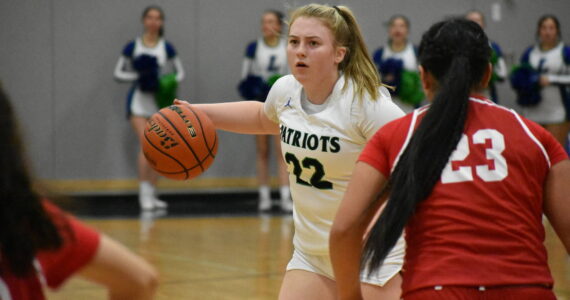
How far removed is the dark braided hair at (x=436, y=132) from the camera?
211cm

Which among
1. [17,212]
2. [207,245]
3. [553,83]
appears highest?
[17,212]

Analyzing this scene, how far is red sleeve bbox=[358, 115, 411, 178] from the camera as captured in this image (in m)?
2.16

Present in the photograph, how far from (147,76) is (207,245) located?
9.98ft

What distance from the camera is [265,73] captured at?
9.85 metres

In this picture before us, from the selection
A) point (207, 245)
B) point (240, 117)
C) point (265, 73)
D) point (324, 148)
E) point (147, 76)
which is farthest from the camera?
point (265, 73)

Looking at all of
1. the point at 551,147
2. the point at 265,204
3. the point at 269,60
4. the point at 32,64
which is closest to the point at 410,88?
the point at 269,60

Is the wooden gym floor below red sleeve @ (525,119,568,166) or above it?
below

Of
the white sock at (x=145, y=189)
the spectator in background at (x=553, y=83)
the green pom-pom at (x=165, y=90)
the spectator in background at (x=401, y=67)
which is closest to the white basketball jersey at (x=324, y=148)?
the spectator in background at (x=401, y=67)

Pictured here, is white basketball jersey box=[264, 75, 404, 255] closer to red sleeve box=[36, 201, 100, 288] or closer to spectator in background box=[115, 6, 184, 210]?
red sleeve box=[36, 201, 100, 288]

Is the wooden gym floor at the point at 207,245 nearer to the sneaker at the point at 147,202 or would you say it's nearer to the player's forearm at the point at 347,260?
Result: the sneaker at the point at 147,202

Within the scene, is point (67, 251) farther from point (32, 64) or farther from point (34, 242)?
point (32, 64)

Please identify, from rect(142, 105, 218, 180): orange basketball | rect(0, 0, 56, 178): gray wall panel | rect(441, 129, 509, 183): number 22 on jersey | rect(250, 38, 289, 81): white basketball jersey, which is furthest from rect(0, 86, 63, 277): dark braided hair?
rect(0, 0, 56, 178): gray wall panel

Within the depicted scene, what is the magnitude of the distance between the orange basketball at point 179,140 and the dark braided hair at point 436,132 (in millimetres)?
1486

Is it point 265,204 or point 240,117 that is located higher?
point 240,117
